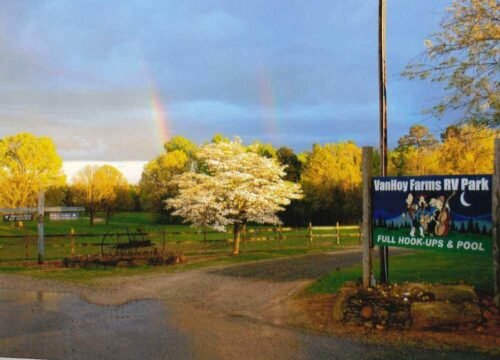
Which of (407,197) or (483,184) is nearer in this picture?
(483,184)

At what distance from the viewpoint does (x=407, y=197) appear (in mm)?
10742

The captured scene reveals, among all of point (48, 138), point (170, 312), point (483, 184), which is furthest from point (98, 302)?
point (48, 138)

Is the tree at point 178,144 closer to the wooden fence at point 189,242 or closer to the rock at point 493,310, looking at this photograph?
the wooden fence at point 189,242

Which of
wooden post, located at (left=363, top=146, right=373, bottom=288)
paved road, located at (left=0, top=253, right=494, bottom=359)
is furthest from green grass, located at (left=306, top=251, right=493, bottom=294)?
wooden post, located at (left=363, top=146, right=373, bottom=288)

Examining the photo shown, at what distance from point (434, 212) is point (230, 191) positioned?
15517mm

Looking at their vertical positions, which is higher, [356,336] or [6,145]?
[6,145]

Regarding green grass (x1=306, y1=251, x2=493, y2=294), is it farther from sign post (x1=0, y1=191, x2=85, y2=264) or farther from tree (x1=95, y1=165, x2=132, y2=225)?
tree (x1=95, y1=165, x2=132, y2=225)

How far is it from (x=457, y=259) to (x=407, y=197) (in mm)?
10787

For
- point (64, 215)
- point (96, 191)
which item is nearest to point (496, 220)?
point (64, 215)

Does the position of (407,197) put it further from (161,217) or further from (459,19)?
(161,217)

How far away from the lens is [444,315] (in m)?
8.93

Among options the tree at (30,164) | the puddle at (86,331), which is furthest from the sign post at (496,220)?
the tree at (30,164)

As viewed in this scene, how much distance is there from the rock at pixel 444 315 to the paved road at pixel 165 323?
3.94ft

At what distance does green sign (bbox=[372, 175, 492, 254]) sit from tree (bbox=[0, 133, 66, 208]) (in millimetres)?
49865
